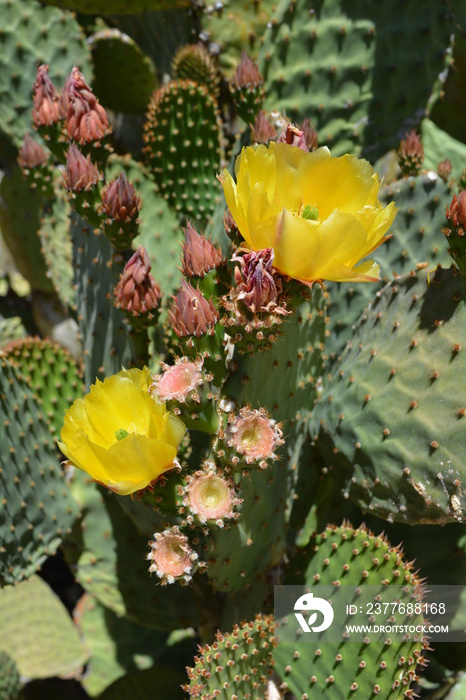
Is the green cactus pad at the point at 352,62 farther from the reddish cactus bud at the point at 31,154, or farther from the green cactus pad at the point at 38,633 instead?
the green cactus pad at the point at 38,633

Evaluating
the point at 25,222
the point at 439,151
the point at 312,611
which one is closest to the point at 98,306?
the point at 312,611

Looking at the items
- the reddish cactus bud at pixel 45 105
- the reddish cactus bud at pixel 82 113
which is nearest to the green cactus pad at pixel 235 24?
the reddish cactus bud at pixel 45 105

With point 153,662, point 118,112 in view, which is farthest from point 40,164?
A: point 153,662

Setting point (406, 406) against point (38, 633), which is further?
point (38, 633)

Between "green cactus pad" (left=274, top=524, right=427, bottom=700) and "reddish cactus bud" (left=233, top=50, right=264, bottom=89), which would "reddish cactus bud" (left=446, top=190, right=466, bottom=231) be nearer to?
"green cactus pad" (left=274, top=524, right=427, bottom=700)

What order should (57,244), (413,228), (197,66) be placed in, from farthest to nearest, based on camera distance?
(197,66) < (57,244) < (413,228)

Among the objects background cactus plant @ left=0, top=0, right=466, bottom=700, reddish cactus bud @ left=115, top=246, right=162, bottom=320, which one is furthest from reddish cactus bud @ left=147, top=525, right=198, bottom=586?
reddish cactus bud @ left=115, top=246, right=162, bottom=320

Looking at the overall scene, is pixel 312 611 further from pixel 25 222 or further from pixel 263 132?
pixel 25 222
